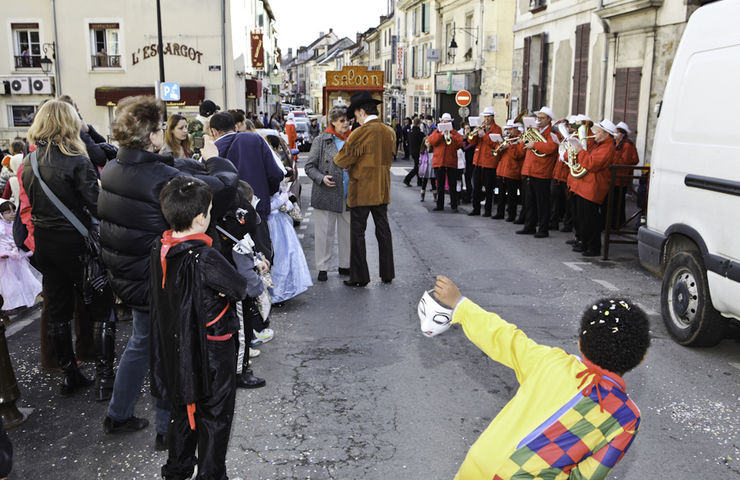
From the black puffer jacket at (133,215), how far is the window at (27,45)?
2736 cm

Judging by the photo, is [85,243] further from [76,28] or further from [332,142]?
[76,28]

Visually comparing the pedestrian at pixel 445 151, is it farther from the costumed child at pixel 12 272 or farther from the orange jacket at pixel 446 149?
the costumed child at pixel 12 272

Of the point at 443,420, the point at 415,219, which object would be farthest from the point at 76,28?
the point at 443,420

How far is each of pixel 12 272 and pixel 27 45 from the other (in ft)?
81.6

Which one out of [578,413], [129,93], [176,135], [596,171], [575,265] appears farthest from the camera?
[129,93]

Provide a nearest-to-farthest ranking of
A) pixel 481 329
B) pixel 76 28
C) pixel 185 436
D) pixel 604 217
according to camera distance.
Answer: pixel 481 329 < pixel 185 436 < pixel 604 217 < pixel 76 28

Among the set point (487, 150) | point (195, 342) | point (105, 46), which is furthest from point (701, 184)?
point (105, 46)

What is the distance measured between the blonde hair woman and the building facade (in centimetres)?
2432

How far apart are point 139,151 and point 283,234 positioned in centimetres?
305

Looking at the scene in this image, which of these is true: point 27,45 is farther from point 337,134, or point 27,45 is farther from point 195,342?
point 195,342

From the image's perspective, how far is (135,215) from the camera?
12.1 ft

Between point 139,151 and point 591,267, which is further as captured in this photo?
point 591,267

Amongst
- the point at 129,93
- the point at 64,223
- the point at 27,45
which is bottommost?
the point at 64,223

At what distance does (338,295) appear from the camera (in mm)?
7188
